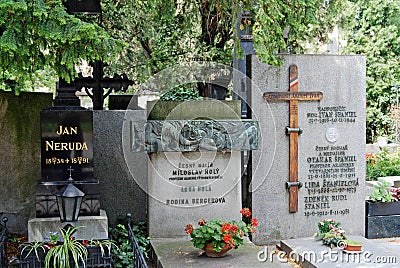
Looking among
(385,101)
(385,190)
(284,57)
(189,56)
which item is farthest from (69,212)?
(385,101)

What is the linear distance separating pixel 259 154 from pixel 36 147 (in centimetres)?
320

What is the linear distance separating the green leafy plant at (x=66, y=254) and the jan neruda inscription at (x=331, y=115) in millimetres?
3883

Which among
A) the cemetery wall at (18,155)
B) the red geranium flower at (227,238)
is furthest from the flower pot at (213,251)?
the cemetery wall at (18,155)

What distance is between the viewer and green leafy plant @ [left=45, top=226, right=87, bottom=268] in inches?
203

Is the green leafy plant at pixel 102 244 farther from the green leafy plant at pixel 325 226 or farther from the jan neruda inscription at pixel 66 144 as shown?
the green leafy plant at pixel 325 226

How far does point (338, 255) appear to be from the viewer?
6285mm

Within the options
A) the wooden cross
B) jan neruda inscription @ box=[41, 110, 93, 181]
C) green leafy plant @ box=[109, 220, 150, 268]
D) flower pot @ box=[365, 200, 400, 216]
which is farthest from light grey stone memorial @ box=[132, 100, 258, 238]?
flower pot @ box=[365, 200, 400, 216]

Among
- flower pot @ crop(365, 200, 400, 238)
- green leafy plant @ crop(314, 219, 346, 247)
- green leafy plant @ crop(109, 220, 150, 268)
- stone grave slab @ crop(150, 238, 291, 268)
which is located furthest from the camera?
flower pot @ crop(365, 200, 400, 238)

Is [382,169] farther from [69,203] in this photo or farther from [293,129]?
[69,203]

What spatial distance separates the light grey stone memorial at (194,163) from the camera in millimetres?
6938

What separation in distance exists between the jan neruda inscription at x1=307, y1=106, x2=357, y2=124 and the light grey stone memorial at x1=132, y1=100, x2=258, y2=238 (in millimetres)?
1046

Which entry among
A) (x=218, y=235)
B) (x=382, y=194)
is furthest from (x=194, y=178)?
(x=382, y=194)

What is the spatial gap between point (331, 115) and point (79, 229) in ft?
13.1

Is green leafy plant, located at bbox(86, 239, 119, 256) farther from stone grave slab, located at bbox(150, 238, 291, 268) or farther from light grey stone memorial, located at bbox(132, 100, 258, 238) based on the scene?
light grey stone memorial, located at bbox(132, 100, 258, 238)
